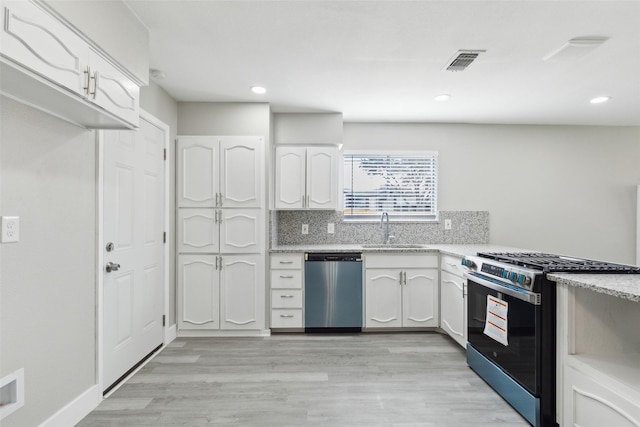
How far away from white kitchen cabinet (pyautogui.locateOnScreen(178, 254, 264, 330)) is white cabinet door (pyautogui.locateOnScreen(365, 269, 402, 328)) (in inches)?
45.3

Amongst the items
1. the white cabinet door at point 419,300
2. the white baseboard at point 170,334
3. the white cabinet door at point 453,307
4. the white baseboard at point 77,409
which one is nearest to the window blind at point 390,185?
the white cabinet door at point 419,300

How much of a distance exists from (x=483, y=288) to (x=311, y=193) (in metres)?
1.90

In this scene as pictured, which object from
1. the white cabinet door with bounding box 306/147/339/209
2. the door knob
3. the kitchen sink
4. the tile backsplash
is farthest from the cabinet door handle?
the kitchen sink

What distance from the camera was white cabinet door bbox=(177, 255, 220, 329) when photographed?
133 inches

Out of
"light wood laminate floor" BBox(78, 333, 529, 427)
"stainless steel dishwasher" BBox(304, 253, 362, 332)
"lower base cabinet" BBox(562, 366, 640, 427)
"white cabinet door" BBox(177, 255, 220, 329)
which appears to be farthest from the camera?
"stainless steel dishwasher" BBox(304, 253, 362, 332)

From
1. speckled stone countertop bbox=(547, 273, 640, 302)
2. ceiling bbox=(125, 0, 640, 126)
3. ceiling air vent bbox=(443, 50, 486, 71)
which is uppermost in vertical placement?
ceiling bbox=(125, 0, 640, 126)

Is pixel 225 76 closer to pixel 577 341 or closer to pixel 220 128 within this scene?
Result: pixel 220 128

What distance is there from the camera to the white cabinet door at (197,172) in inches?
133

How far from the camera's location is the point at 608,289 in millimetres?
1529

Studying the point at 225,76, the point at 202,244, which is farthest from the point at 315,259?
the point at 225,76

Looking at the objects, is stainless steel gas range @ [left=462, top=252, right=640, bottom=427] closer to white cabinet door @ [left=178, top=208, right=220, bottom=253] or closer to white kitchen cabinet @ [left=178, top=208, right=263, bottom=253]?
white kitchen cabinet @ [left=178, top=208, right=263, bottom=253]

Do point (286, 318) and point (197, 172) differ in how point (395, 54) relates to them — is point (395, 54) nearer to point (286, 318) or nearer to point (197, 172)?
point (197, 172)

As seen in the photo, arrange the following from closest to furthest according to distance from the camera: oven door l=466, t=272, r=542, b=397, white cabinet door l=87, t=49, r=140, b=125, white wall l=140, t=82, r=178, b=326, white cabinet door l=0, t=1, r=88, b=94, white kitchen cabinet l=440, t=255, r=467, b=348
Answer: white cabinet door l=0, t=1, r=88, b=94
white cabinet door l=87, t=49, r=140, b=125
oven door l=466, t=272, r=542, b=397
white kitchen cabinet l=440, t=255, r=467, b=348
white wall l=140, t=82, r=178, b=326

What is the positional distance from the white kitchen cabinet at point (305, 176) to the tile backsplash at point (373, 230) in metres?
0.35
